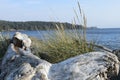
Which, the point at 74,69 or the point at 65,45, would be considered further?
the point at 65,45

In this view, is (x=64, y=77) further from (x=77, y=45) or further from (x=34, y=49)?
(x=34, y=49)

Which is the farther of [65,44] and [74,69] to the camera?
[65,44]

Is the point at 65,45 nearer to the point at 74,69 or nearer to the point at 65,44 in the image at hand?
the point at 65,44

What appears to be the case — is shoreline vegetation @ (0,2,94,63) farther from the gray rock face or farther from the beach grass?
the gray rock face

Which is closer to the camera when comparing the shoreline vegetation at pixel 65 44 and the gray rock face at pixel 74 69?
the gray rock face at pixel 74 69

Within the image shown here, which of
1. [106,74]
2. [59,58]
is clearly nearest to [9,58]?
[59,58]

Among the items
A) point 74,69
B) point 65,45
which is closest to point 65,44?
point 65,45

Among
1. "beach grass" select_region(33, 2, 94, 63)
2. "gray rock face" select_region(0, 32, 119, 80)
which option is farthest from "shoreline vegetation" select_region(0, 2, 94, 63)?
"gray rock face" select_region(0, 32, 119, 80)

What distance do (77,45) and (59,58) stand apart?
1.75ft

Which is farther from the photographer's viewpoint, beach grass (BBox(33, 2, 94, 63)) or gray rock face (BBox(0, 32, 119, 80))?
beach grass (BBox(33, 2, 94, 63))

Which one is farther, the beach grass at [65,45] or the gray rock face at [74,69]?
the beach grass at [65,45]

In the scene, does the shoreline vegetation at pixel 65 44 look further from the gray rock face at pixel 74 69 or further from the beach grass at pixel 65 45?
the gray rock face at pixel 74 69

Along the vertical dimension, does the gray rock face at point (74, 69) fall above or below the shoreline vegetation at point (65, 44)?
above

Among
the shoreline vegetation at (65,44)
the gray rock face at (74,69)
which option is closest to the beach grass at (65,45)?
the shoreline vegetation at (65,44)
